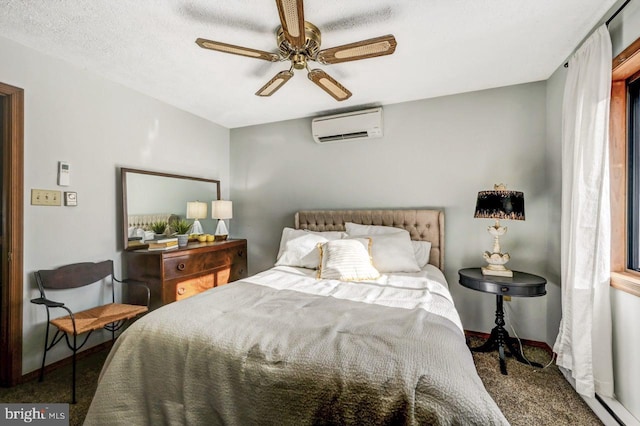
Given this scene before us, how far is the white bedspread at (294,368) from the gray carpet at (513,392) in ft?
2.75

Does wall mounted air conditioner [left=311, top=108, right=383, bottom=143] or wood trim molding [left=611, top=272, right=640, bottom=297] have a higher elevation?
wall mounted air conditioner [left=311, top=108, right=383, bottom=143]

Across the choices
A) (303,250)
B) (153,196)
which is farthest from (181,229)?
(303,250)

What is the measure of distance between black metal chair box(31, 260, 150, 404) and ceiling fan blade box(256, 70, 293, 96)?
1993 millimetres

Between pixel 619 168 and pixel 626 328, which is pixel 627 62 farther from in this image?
pixel 626 328

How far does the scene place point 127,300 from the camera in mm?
2621

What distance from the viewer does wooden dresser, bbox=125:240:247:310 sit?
8.05 feet

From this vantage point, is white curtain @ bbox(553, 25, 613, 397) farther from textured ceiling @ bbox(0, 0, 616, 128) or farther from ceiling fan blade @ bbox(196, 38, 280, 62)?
ceiling fan blade @ bbox(196, 38, 280, 62)

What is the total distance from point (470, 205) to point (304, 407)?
2.48 m

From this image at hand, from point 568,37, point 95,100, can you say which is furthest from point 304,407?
point 95,100

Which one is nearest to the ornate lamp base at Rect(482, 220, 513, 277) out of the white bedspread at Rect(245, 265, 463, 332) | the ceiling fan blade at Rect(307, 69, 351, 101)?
the white bedspread at Rect(245, 265, 463, 332)

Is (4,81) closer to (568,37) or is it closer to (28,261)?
(28,261)

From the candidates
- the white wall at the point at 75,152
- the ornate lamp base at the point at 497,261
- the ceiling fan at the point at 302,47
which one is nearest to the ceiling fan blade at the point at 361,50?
the ceiling fan at the point at 302,47

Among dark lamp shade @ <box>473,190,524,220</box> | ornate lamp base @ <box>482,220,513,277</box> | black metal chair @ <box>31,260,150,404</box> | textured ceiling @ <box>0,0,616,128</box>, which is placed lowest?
black metal chair @ <box>31,260,150,404</box>

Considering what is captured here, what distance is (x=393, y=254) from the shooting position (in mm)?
2408
